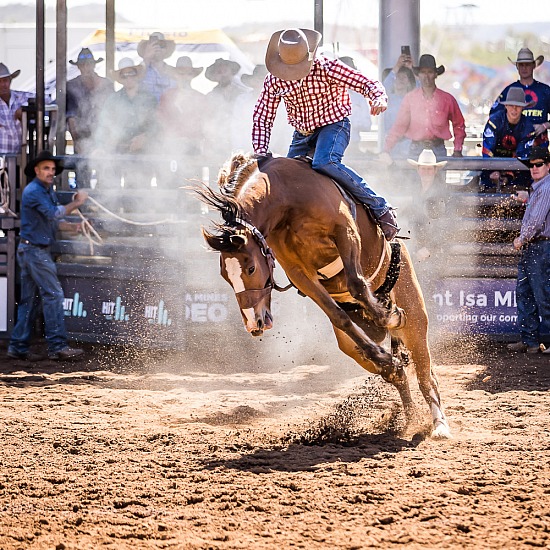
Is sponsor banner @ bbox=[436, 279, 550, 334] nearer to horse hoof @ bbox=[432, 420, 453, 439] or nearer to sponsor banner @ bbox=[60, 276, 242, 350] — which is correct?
sponsor banner @ bbox=[60, 276, 242, 350]

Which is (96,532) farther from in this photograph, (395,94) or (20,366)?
(395,94)

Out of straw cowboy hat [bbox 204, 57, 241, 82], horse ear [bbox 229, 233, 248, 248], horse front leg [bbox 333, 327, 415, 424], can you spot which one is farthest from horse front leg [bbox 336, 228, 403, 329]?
straw cowboy hat [bbox 204, 57, 241, 82]

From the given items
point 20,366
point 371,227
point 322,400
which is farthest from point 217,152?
point 371,227

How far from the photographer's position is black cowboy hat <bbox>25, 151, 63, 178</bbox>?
866cm

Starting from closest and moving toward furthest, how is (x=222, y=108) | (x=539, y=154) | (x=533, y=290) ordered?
(x=539, y=154), (x=533, y=290), (x=222, y=108)

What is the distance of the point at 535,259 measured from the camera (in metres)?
8.65

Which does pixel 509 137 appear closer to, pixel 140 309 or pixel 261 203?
pixel 140 309

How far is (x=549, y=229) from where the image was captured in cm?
852

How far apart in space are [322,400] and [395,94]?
4.17 metres

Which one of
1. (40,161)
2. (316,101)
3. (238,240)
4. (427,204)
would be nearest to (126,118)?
(40,161)

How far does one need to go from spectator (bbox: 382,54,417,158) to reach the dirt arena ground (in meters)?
2.91

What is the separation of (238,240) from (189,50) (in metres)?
10.9

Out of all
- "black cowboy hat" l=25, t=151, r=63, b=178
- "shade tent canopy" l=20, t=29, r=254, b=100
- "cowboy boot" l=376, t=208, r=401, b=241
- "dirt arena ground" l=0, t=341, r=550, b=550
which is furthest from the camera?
"shade tent canopy" l=20, t=29, r=254, b=100

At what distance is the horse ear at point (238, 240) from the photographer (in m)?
4.48
